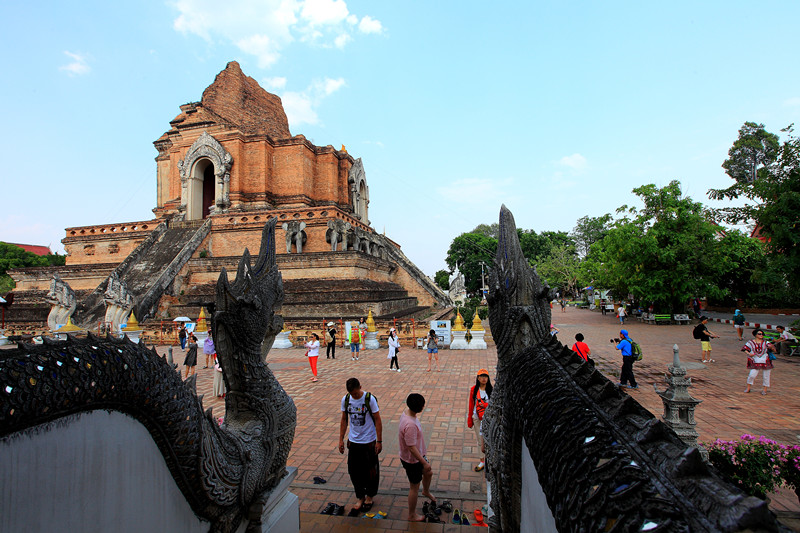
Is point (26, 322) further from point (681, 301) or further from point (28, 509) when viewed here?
point (681, 301)

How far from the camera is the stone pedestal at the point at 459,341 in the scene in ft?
41.1

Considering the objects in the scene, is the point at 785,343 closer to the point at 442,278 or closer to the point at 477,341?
the point at 477,341

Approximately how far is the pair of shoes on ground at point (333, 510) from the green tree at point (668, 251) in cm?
1933

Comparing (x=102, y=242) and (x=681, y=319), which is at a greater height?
(x=102, y=242)

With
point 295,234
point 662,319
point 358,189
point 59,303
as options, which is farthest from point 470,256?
point 59,303

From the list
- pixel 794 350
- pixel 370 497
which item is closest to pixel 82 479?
pixel 370 497

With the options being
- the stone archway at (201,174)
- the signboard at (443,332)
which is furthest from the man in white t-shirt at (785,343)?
the stone archway at (201,174)

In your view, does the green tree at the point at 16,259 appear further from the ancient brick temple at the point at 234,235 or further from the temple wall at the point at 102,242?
the ancient brick temple at the point at 234,235

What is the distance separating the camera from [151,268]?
18469 mm

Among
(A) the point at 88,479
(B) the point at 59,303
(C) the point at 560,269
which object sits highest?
(C) the point at 560,269

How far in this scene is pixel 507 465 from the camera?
230 centimetres

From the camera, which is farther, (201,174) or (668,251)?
(201,174)

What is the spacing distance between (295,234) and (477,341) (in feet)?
35.4

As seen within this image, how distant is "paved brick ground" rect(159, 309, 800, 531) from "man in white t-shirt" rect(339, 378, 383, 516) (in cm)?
20
